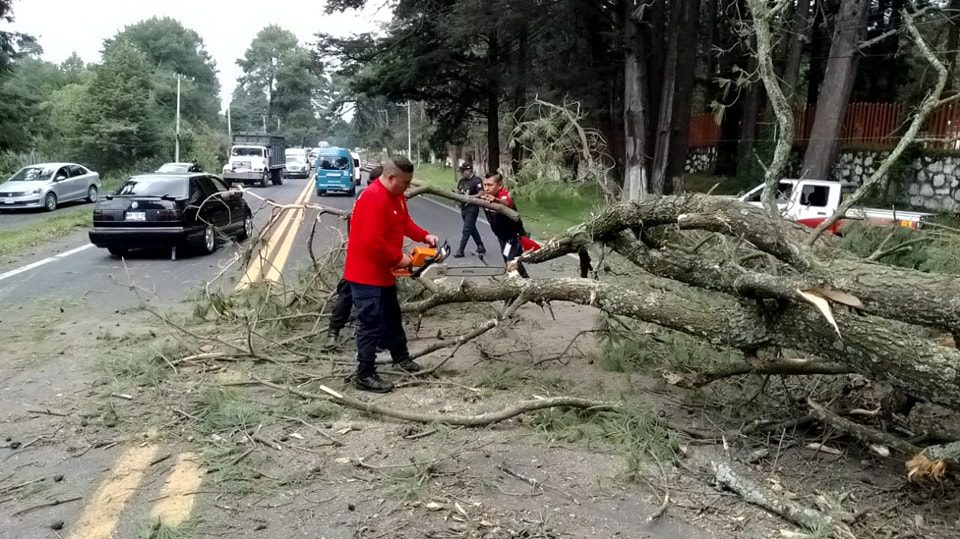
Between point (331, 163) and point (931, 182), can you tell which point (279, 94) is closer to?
point (331, 163)

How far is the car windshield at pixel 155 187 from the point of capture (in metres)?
11.8

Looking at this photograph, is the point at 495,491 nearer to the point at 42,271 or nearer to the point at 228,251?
the point at 42,271

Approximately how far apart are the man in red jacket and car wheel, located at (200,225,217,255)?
8019mm

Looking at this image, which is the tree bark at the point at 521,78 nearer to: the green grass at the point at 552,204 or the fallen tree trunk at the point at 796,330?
the green grass at the point at 552,204

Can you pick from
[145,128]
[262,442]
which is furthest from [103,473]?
[145,128]

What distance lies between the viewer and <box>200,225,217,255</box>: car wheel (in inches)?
482

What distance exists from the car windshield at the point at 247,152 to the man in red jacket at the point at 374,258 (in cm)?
3637

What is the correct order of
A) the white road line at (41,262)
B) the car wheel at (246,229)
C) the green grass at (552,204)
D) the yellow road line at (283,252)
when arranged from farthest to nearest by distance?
the green grass at (552,204), the car wheel at (246,229), the white road line at (41,262), the yellow road line at (283,252)

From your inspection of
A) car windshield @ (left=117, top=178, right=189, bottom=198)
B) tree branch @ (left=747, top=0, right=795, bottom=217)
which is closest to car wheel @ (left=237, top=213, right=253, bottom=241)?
car windshield @ (left=117, top=178, right=189, bottom=198)

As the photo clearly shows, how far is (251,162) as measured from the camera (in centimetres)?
3828

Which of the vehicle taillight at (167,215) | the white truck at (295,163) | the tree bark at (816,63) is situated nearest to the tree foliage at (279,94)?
the white truck at (295,163)

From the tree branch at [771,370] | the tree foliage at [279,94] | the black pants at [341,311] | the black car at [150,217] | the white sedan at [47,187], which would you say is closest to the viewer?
the tree branch at [771,370]

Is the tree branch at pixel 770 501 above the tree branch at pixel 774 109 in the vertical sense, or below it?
below

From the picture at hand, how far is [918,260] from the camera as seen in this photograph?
845cm
